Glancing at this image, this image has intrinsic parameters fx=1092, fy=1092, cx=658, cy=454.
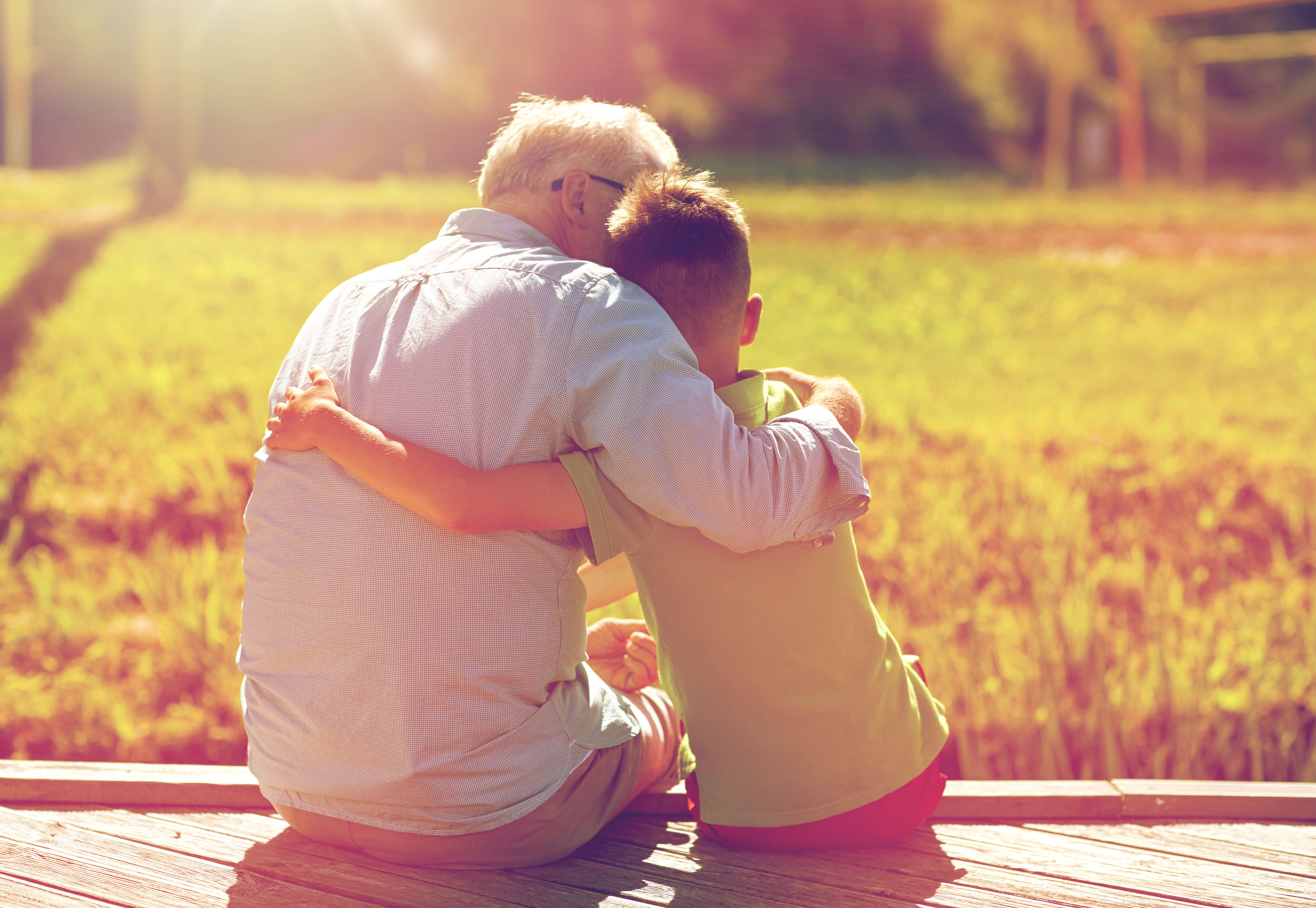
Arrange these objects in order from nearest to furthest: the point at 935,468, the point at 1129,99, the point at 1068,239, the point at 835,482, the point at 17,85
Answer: the point at 835,482
the point at 935,468
the point at 17,85
the point at 1068,239
the point at 1129,99

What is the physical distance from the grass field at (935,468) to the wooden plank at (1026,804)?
0.45 m

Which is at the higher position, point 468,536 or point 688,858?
point 468,536

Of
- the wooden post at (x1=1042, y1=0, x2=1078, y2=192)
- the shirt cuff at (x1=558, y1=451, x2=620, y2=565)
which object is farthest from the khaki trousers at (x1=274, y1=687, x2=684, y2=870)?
the wooden post at (x1=1042, y1=0, x2=1078, y2=192)

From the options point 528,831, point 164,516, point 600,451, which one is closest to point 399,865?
point 528,831

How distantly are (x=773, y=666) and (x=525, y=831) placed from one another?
1.50 ft

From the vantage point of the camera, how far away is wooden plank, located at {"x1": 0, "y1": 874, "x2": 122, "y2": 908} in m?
1.64

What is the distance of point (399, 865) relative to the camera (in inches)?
68.2

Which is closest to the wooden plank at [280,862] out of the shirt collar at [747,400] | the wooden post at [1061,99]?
the shirt collar at [747,400]

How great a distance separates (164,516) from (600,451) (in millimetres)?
2718

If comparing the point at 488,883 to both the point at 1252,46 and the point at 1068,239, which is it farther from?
the point at 1252,46

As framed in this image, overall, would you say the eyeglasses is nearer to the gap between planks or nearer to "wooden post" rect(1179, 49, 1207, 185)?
the gap between planks

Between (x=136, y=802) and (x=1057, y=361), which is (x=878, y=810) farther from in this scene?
(x=1057, y=361)

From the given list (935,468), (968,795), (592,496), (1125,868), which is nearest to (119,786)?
(592,496)

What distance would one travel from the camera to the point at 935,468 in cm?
430
